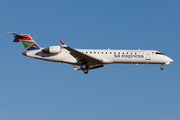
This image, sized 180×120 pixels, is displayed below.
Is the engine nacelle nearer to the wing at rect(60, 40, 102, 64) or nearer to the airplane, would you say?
the airplane

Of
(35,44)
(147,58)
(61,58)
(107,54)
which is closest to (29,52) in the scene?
(35,44)

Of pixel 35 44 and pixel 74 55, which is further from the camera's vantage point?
pixel 35 44

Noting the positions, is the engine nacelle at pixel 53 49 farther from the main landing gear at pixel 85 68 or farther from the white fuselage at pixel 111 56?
the main landing gear at pixel 85 68

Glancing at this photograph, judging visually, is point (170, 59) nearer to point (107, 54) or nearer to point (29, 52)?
point (107, 54)

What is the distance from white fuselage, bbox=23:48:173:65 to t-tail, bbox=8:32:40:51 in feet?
2.36

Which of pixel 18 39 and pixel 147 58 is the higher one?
pixel 18 39

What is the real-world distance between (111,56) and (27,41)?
11.7 metres

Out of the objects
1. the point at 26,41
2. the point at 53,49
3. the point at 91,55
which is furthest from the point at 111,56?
the point at 26,41

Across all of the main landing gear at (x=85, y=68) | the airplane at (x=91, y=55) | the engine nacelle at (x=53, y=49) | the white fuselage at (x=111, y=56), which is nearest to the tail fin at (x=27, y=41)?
the airplane at (x=91, y=55)

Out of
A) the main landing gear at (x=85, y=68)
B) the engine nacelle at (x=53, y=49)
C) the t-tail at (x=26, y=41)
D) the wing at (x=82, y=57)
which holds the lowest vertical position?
the main landing gear at (x=85, y=68)

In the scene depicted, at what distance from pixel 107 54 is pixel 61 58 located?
6166 mm

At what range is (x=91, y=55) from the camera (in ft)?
134

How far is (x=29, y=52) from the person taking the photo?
41.3 meters

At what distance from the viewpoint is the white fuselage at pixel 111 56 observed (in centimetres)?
4072
